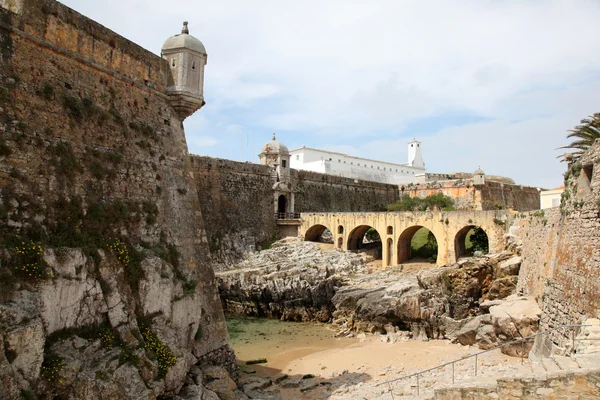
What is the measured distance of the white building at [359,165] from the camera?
5272cm

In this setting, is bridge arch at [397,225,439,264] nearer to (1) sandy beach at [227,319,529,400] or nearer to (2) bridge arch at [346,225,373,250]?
(2) bridge arch at [346,225,373,250]

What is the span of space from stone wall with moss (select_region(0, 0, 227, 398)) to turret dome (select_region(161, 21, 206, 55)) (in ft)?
1.87

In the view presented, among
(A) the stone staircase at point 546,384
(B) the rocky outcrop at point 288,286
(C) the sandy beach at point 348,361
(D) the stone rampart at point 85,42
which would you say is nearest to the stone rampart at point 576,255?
(A) the stone staircase at point 546,384

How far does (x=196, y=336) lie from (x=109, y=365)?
138 inches

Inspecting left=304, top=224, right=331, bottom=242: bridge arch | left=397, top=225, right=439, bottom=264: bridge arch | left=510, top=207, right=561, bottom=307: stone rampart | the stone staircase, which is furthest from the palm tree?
left=304, top=224, right=331, bottom=242: bridge arch

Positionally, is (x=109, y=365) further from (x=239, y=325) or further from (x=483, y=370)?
(x=239, y=325)

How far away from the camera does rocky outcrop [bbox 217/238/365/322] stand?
80.6ft

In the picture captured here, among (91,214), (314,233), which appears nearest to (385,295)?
(314,233)

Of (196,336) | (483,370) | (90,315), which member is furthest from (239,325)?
(90,315)

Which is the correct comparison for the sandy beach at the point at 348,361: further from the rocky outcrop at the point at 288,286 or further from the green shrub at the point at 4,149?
the green shrub at the point at 4,149

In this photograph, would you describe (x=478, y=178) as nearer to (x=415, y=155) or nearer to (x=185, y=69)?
(x=415, y=155)

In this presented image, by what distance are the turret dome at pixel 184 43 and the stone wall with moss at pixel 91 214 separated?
0.57m

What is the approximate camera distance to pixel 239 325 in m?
23.1

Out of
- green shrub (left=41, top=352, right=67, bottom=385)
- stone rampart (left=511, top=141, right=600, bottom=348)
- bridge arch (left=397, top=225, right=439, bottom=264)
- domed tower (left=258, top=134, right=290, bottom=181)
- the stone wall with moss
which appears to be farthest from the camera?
domed tower (left=258, top=134, right=290, bottom=181)
